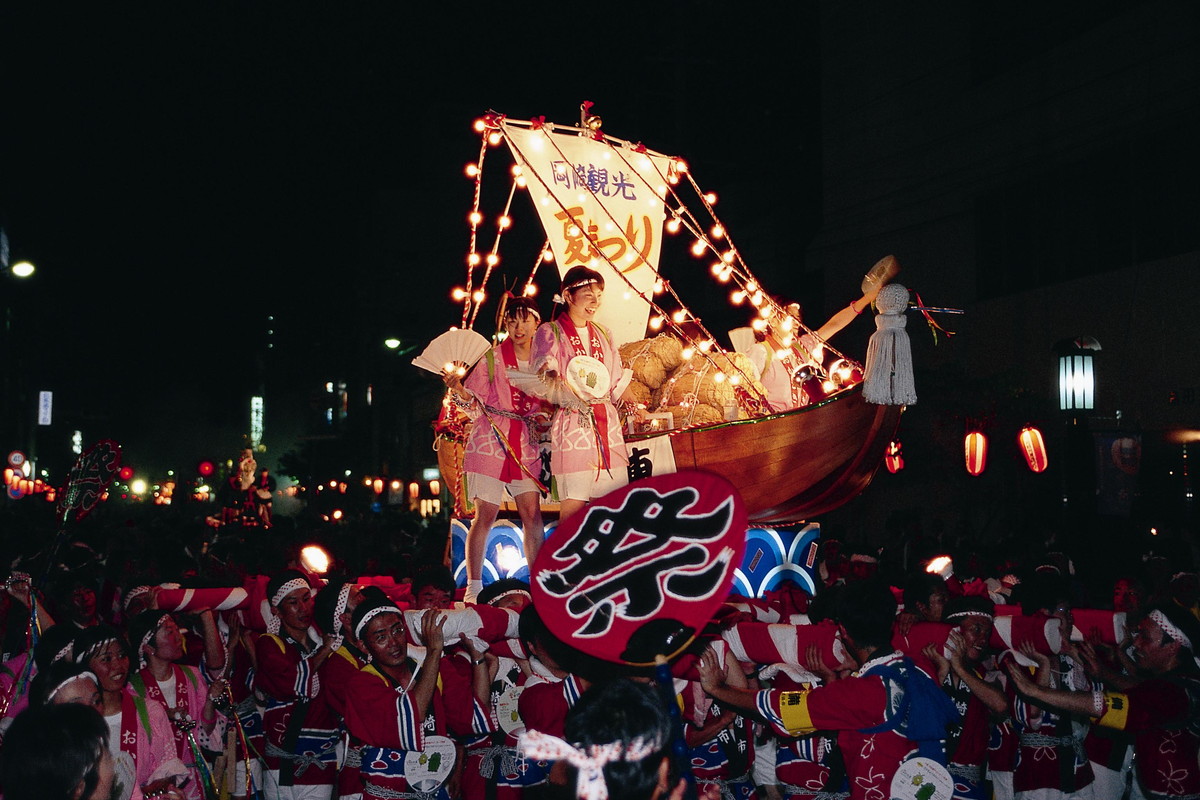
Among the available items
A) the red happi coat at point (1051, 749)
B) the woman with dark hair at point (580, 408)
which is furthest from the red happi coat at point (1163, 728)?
the woman with dark hair at point (580, 408)

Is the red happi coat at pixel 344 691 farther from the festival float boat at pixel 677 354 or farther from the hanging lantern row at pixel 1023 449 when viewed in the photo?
the hanging lantern row at pixel 1023 449

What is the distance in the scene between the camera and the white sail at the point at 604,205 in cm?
907

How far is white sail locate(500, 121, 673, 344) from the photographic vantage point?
29.8 feet

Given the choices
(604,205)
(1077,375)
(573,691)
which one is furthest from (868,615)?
(1077,375)

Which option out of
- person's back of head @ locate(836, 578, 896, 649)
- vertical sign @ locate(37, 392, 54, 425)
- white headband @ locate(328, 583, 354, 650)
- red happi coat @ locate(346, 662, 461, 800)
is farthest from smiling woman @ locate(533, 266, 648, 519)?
vertical sign @ locate(37, 392, 54, 425)

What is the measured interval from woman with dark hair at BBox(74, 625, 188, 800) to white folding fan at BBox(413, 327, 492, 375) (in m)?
2.84

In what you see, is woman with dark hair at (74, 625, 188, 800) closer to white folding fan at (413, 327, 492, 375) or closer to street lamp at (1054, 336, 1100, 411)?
white folding fan at (413, 327, 492, 375)

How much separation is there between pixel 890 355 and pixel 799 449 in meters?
1.34

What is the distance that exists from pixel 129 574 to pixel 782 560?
16.8 ft

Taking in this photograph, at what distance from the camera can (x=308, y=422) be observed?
58250 millimetres

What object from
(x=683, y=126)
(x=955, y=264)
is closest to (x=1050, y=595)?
(x=955, y=264)

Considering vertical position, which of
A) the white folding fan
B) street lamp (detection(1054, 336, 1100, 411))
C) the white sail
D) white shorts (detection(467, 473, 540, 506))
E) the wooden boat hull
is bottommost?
white shorts (detection(467, 473, 540, 506))

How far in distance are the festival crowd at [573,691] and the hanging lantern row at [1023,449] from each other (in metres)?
6.51

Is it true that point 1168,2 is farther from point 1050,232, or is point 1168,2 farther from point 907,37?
point 907,37
